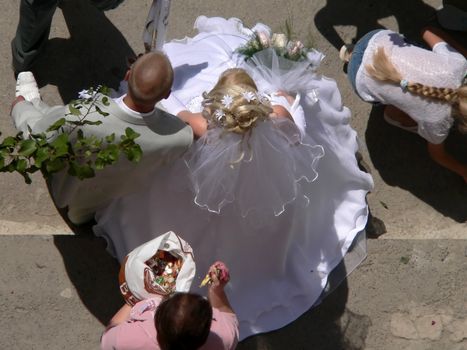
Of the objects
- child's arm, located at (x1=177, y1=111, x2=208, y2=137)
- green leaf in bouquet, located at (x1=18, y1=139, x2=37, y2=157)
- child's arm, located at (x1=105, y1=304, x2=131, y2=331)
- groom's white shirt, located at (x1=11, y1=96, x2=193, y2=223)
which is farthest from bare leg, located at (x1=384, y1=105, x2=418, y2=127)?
green leaf in bouquet, located at (x1=18, y1=139, x2=37, y2=157)

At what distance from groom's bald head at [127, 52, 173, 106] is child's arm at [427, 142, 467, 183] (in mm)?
1920

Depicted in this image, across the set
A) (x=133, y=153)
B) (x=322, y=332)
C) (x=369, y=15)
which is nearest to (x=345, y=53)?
(x=369, y=15)

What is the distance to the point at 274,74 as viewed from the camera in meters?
3.61

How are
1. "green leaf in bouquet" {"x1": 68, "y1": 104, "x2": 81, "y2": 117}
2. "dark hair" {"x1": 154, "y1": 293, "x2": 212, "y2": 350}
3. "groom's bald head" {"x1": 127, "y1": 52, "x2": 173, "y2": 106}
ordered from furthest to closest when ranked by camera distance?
"groom's bald head" {"x1": 127, "y1": 52, "x2": 173, "y2": 106} → "green leaf in bouquet" {"x1": 68, "y1": 104, "x2": 81, "y2": 117} → "dark hair" {"x1": 154, "y1": 293, "x2": 212, "y2": 350}

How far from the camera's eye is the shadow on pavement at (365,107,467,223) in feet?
14.6

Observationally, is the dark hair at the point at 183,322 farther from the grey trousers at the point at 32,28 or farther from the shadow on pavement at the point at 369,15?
the shadow on pavement at the point at 369,15

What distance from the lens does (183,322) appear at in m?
2.59

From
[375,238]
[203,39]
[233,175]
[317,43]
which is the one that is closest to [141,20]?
[203,39]

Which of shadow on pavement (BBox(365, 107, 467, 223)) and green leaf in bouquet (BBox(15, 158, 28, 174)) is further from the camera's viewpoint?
shadow on pavement (BBox(365, 107, 467, 223))

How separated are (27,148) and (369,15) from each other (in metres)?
2.77

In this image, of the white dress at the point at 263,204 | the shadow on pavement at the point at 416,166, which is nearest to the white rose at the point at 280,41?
the white dress at the point at 263,204

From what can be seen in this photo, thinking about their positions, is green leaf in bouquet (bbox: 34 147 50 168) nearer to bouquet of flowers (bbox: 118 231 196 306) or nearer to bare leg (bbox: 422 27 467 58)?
bouquet of flowers (bbox: 118 231 196 306)

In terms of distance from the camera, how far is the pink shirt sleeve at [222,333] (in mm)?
2867

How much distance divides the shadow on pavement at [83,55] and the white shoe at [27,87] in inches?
9.7
